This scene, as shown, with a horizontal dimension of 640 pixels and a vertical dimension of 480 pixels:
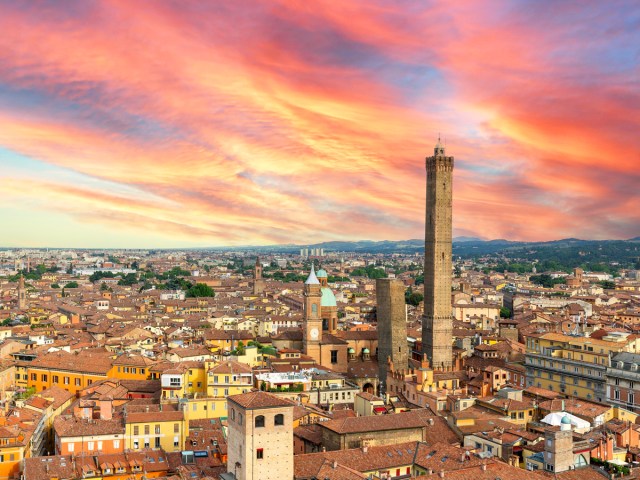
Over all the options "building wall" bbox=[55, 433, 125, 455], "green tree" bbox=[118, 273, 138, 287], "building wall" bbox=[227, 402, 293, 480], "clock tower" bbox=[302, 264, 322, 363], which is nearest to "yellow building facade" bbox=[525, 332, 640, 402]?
"clock tower" bbox=[302, 264, 322, 363]

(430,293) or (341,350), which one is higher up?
(430,293)

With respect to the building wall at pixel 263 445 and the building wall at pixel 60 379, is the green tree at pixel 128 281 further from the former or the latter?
the building wall at pixel 263 445

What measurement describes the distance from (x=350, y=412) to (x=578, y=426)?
38.0 feet

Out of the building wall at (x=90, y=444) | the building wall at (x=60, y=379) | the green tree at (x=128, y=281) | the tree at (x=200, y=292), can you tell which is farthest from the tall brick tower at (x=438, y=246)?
the green tree at (x=128, y=281)

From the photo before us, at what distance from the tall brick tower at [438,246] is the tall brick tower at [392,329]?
3.46 metres

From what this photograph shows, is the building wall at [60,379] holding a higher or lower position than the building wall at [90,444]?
higher

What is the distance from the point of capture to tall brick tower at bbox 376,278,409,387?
187 feet

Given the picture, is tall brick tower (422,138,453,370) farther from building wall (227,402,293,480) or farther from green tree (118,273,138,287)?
green tree (118,273,138,287)

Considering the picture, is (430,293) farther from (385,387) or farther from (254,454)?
(254,454)

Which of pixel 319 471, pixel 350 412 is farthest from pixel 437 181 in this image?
pixel 319 471

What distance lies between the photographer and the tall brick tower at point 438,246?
6075 centimetres

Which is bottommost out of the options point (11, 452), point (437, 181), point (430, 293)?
point (11, 452)

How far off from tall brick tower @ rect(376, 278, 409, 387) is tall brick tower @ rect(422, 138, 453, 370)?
3458 mm

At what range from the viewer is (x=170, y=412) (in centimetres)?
3844
